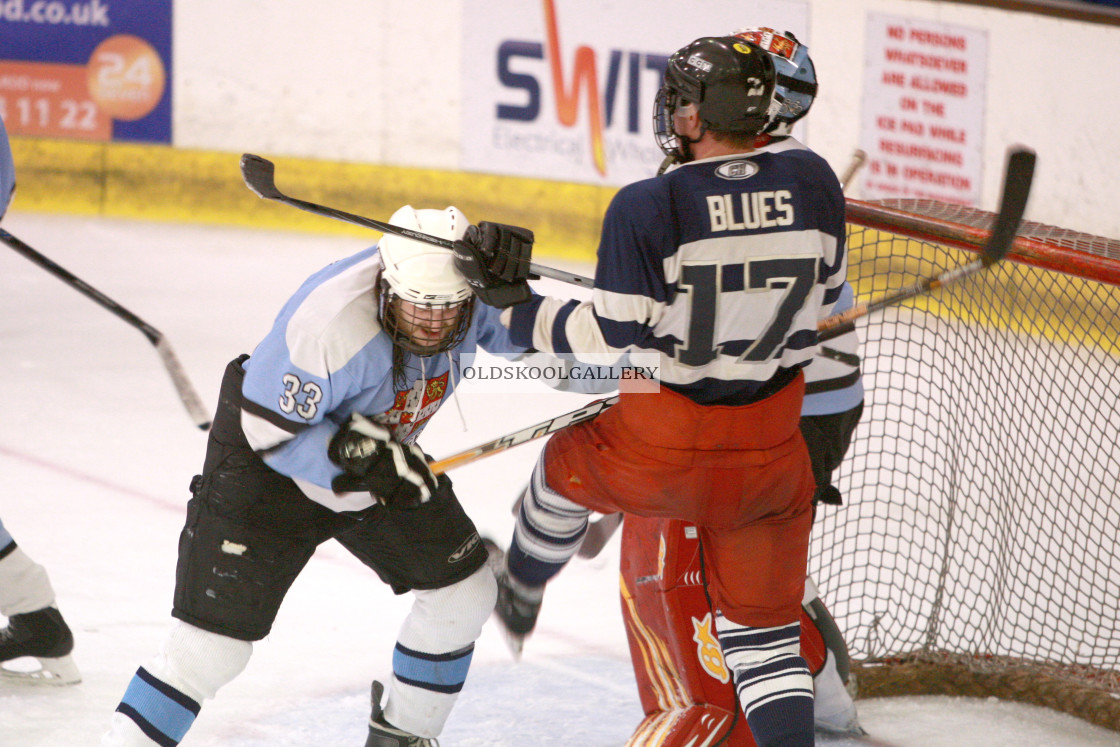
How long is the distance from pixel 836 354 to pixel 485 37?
3.87m

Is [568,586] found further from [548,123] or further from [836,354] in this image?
[548,123]

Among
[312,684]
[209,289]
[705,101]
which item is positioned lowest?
[312,684]

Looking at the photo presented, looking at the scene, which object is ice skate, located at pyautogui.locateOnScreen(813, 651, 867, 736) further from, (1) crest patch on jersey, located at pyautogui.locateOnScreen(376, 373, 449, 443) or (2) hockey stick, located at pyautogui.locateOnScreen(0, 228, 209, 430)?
(2) hockey stick, located at pyautogui.locateOnScreen(0, 228, 209, 430)

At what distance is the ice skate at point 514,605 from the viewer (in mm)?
2391

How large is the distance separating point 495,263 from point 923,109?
383 cm

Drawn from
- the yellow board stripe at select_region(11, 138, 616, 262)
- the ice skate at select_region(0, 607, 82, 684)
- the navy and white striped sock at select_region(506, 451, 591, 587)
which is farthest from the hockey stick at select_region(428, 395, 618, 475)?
the yellow board stripe at select_region(11, 138, 616, 262)

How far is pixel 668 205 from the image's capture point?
5.92 ft

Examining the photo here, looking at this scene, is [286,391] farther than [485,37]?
No

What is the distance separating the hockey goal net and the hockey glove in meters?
1.03

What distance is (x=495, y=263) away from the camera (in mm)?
1853

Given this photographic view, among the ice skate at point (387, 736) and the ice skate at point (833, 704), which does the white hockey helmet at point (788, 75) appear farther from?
the ice skate at point (387, 736)

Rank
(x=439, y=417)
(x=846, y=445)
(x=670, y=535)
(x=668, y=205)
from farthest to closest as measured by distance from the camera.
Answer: (x=439, y=417)
(x=846, y=445)
(x=670, y=535)
(x=668, y=205)

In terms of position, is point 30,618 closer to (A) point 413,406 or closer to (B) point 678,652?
(A) point 413,406

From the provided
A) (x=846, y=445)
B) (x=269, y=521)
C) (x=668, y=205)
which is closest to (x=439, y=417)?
(x=846, y=445)
